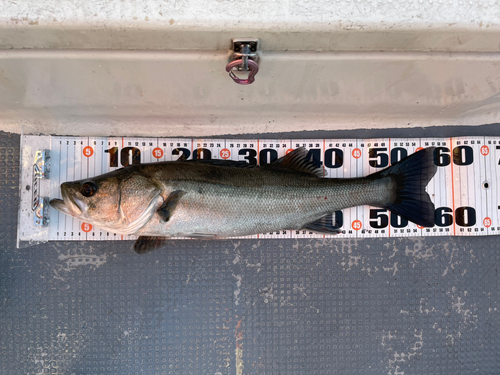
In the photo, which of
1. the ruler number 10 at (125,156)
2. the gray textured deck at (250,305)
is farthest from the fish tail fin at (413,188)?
the ruler number 10 at (125,156)

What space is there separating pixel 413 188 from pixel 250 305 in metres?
1.33

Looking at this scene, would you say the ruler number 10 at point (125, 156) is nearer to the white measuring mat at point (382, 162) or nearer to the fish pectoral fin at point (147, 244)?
the white measuring mat at point (382, 162)

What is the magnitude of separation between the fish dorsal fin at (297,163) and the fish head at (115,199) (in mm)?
755

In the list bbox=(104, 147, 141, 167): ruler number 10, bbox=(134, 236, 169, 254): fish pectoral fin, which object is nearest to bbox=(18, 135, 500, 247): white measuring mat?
bbox=(104, 147, 141, 167): ruler number 10

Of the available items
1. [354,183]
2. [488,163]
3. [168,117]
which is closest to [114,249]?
[168,117]

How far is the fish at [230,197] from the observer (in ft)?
5.44

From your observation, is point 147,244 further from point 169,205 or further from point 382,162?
point 382,162

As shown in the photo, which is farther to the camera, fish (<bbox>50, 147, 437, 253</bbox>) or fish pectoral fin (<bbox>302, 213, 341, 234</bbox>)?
fish pectoral fin (<bbox>302, 213, 341, 234</bbox>)

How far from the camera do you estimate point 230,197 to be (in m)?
1.72

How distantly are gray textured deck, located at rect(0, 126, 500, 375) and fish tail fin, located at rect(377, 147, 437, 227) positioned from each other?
298mm

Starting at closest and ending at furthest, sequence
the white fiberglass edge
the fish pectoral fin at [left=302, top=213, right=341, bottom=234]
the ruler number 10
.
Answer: the white fiberglass edge → the fish pectoral fin at [left=302, top=213, right=341, bottom=234] → the ruler number 10

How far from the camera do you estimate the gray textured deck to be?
2.01 meters

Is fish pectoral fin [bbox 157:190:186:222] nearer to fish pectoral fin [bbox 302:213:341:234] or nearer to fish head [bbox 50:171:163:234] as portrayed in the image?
fish head [bbox 50:171:163:234]

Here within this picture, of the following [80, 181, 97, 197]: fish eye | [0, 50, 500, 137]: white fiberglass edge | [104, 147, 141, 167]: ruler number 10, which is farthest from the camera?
[104, 147, 141, 167]: ruler number 10
